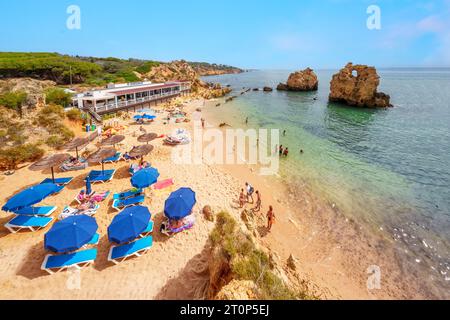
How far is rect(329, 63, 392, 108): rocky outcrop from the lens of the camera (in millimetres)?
45375

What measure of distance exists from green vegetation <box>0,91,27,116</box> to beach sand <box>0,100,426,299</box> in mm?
9970

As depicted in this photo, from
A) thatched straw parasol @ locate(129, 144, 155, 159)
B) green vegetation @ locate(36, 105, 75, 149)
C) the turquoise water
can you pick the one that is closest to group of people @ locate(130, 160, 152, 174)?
thatched straw parasol @ locate(129, 144, 155, 159)

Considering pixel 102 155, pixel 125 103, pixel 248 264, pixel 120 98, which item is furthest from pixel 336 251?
pixel 120 98

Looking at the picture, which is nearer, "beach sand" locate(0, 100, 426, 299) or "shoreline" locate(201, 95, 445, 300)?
"beach sand" locate(0, 100, 426, 299)

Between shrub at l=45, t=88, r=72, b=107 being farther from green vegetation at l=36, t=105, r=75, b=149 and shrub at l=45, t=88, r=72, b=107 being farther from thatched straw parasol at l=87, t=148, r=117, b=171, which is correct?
thatched straw parasol at l=87, t=148, r=117, b=171

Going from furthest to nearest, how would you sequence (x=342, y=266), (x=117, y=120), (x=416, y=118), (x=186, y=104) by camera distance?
(x=186, y=104), (x=416, y=118), (x=117, y=120), (x=342, y=266)

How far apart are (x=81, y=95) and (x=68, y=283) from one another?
26759mm

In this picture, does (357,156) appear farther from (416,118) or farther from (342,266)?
(416,118)

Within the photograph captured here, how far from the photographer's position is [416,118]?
3625 cm

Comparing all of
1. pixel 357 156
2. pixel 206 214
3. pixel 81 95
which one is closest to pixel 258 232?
pixel 206 214

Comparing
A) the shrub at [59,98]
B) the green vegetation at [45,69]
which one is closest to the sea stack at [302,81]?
the green vegetation at [45,69]

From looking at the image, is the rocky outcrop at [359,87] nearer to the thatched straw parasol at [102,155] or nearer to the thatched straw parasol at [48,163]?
the thatched straw parasol at [102,155]

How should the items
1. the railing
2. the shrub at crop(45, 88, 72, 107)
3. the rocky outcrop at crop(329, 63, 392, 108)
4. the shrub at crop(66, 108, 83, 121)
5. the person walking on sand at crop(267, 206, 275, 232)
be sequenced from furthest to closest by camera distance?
1. the rocky outcrop at crop(329, 63, 392, 108)
2. the railing
3. the shrub at crop(45, 88, 72, 107)
4. the shrub at crop(66, 108, 83, 121)
5. the person walking on sand at crop(267, 206, 275, 232)
